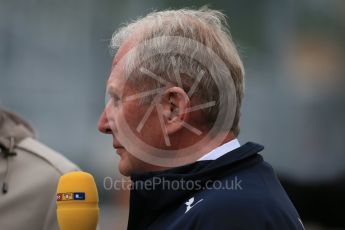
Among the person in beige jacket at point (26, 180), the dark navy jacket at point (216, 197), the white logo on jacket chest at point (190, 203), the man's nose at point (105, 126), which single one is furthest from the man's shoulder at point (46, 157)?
the white logo on jacket chest at point (190, 203)

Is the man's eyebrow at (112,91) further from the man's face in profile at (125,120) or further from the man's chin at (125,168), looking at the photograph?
the man's chin at (125,168)

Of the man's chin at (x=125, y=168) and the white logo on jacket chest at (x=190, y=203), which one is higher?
the man's chin at (x=125, y=168)

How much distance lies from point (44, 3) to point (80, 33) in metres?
0.34

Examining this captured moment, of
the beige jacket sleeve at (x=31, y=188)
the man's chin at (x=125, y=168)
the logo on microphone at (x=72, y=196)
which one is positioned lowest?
the beige jacket sleeve at (x=31, y=188)

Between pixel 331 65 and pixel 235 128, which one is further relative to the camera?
pixel 331 65

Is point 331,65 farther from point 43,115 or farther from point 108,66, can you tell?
point 43,115

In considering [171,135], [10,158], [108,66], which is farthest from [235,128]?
[108,66]

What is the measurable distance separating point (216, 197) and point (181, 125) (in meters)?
0.26

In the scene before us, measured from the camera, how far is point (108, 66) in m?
6.30

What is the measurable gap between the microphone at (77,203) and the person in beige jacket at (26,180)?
709mm

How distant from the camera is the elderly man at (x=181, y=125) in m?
2.29

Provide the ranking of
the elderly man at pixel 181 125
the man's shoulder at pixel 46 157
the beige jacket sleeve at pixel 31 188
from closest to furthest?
1. the elderly man at pixel 181 125
2. the beige jacket sleeve at pixel 31 188
3. the man's shoulder at pixel 46 157

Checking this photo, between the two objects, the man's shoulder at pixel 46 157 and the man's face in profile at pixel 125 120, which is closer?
the man's face in profile at pixel 125 120

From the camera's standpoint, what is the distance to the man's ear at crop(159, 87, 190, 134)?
7.79 feet
